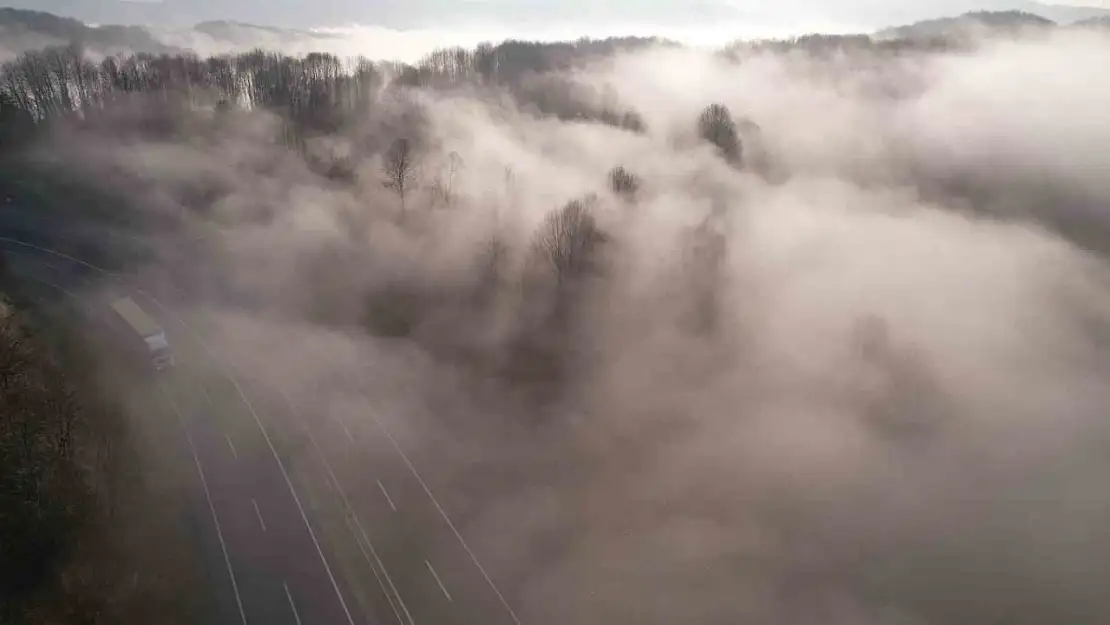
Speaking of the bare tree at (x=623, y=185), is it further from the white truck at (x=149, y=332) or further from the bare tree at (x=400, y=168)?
the white truck at (x=149, y=332)

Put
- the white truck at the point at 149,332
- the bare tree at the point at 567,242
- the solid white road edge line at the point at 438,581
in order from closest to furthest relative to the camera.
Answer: the solid white road edge line at the point at 438,581 < the white truck at the point at 149,332 < the bare tree at the point at 567,242

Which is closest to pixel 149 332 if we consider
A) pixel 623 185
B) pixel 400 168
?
pixel 400 168

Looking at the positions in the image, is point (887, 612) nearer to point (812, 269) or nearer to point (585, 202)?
point (812, 269)

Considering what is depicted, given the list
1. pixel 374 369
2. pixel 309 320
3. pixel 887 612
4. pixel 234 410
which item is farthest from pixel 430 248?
pixel 887 612

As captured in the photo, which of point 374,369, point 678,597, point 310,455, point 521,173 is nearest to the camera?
point 678,597

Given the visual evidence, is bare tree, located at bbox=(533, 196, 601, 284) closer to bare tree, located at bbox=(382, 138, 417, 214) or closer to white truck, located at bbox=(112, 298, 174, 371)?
bare tree, located at bbox=(382, 138, 417, 214)

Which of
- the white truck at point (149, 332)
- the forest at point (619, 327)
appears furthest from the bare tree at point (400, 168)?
the white truck at point (149, 332)

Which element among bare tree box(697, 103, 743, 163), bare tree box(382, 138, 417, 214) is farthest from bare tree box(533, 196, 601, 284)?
bare tree box(697, 103, 743, 163)
